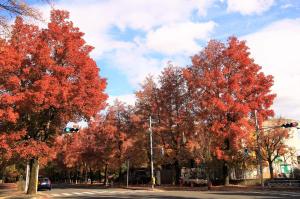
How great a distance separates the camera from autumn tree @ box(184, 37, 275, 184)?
42.3m

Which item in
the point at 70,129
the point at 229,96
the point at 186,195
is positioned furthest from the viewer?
the point at 229,96

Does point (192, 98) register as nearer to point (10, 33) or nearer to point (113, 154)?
point (113, 154)

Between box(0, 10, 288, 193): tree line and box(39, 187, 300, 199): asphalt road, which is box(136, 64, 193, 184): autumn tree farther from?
box(39, 187, 300, 199): asphalt road

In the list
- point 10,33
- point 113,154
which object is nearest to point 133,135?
point 113,154

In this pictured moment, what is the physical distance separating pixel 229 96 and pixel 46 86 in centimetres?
2013

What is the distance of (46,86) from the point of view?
29531 mm

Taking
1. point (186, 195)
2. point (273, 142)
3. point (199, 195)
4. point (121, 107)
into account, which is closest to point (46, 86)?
point (186, 195)

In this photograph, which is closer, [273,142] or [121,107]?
[273,142]

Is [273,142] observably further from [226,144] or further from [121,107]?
[121,107]

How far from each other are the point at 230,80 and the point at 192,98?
18.3ft

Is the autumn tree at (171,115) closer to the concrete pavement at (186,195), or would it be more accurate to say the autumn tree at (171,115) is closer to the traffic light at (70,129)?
the concrete pavement at (186,195)

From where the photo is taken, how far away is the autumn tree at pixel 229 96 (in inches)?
1665

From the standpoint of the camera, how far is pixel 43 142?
3222 centimetres

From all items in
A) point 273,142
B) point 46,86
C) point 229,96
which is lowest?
point 273,142
